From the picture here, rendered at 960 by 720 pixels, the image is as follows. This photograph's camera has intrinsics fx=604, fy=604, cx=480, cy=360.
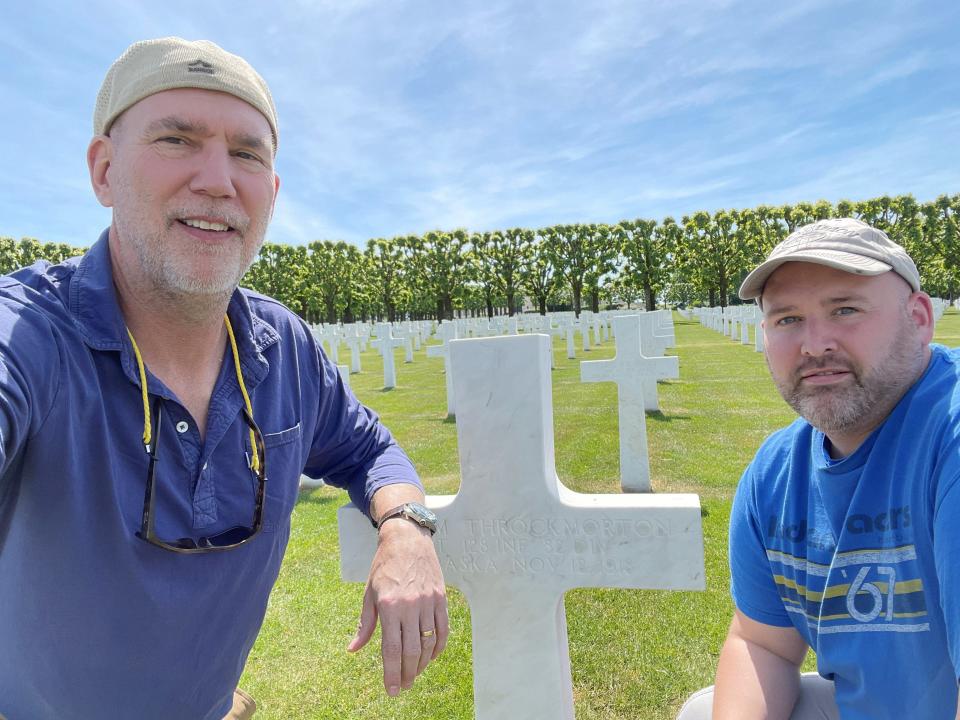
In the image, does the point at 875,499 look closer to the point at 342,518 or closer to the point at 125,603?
the point at 342,518

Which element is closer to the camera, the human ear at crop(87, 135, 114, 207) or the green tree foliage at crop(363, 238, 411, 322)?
the human ear at crop(87, 135, 114, 207)

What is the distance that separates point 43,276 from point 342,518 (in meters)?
1.00

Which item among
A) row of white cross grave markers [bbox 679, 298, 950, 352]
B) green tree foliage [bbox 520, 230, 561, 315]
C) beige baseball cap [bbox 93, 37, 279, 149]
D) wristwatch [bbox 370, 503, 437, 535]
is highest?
green tree foliage [bbox 520, 230, 561, 315]

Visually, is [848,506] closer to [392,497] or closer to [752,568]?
[752,568]

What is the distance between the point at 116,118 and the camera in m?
1.31

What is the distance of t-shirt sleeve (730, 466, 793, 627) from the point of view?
4.96 ft

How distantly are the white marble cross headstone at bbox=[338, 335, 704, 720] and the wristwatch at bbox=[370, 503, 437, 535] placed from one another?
0.30 m

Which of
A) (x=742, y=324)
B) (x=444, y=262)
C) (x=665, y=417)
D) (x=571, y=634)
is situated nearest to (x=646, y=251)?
(x=444, y=262)

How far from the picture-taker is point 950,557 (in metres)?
1.07

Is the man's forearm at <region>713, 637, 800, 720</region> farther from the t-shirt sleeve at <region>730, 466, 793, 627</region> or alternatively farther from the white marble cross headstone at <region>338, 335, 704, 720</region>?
the white marble cross headstone at <region>338, 335, 704, 720</region>

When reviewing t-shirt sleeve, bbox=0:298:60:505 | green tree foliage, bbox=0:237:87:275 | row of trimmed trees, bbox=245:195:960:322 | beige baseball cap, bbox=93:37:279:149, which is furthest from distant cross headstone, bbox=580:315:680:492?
green tree foliage, bbox=0:237:87:275

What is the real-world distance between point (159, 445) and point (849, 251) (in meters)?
1.56

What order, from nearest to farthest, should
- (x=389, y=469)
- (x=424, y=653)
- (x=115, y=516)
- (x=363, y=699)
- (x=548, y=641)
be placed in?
1. (x=115, y=516)
2. (x=424, y=653)
3. (x=389, y=469)
4. (x=548, y=641)
5. (x=363, y=699)

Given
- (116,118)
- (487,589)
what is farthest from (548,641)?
(116,118)
